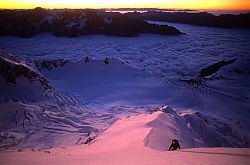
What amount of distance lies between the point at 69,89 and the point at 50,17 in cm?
2229

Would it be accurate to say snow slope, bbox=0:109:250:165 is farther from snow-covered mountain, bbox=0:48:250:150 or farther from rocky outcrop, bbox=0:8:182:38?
rocky outcrop, bbox=0:8:182:38

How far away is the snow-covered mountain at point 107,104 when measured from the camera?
7496 mm

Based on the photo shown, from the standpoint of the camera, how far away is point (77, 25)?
29.3m

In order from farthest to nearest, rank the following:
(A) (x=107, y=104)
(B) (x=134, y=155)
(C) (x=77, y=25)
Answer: (C) (x=77, y=25) < (A) (x=107, y=104) < (B) (x=134, y=155)

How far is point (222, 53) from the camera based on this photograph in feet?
72.6

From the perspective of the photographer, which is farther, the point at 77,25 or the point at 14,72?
the point at 77,25

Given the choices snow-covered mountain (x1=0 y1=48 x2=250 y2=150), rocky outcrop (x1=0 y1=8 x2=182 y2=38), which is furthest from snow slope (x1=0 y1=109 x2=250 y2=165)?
rocky outcrop (x1=0 y1=8 x2=182 y2=38)

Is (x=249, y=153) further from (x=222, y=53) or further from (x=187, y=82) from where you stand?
(x=222, y=53)

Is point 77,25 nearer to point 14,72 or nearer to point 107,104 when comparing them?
point 14,72

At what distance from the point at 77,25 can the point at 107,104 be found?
20.6 metres

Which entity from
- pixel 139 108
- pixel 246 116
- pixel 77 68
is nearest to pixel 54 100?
pixel 139 108

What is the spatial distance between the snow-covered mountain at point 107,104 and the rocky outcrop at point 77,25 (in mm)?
14269

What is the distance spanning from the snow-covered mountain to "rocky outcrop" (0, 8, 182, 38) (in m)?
14.3

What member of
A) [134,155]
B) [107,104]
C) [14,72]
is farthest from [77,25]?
[134,155]
